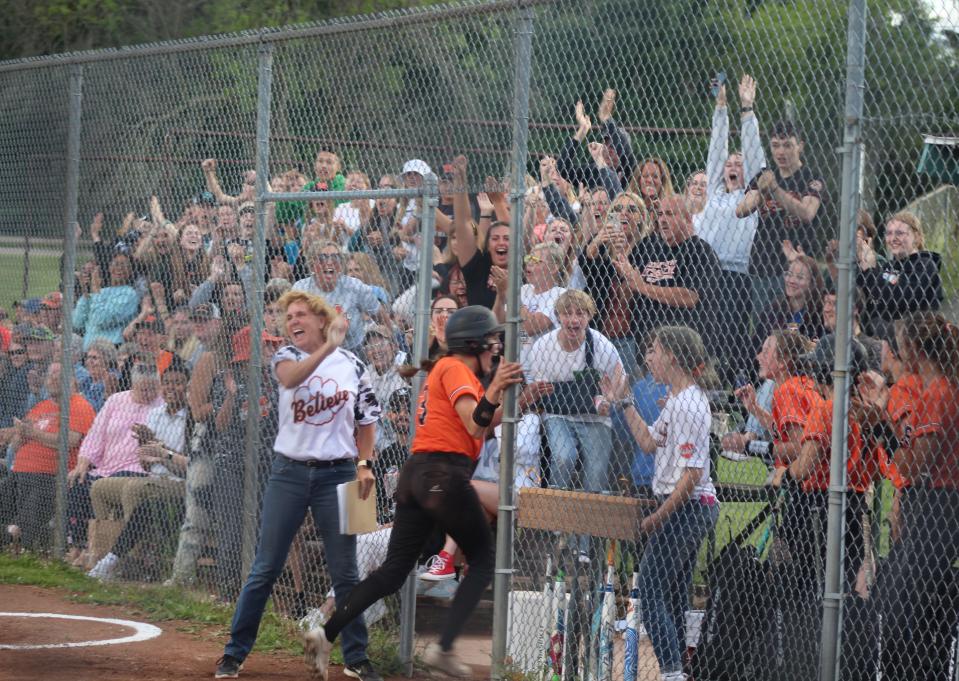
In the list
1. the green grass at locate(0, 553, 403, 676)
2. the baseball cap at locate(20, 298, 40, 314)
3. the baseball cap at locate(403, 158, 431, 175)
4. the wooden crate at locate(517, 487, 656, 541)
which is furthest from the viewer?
the baseball cap at locate(20, 298, 40, 314)

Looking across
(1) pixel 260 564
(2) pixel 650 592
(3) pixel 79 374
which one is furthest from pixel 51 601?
(2) pixel 650 592

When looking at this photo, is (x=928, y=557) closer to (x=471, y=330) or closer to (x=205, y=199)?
(x=471, y=330)

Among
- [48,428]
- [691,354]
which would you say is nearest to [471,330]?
[691,354]

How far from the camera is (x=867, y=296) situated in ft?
17.9

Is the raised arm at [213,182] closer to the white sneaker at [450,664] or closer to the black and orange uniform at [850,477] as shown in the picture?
the white sneaker at [450,664]

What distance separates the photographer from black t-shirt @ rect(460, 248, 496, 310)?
26.8 ft

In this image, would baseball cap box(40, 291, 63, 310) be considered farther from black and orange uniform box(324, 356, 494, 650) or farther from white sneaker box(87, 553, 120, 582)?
black and orange uniform box(324, 356, 494, 650)

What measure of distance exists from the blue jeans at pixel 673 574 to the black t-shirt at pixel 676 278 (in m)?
0.82

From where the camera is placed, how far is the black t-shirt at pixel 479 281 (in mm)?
8180

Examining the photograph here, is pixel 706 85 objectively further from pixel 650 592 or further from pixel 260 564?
pixel 260 564

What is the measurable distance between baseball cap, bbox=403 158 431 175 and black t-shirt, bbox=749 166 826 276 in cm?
223

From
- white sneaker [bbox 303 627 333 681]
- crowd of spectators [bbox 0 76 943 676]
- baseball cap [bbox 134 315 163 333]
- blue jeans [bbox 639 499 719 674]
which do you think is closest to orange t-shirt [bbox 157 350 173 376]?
crowd of spectators [bbox 0 76 943 676]

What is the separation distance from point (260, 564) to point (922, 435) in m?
3.61

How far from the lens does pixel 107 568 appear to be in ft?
32.2
